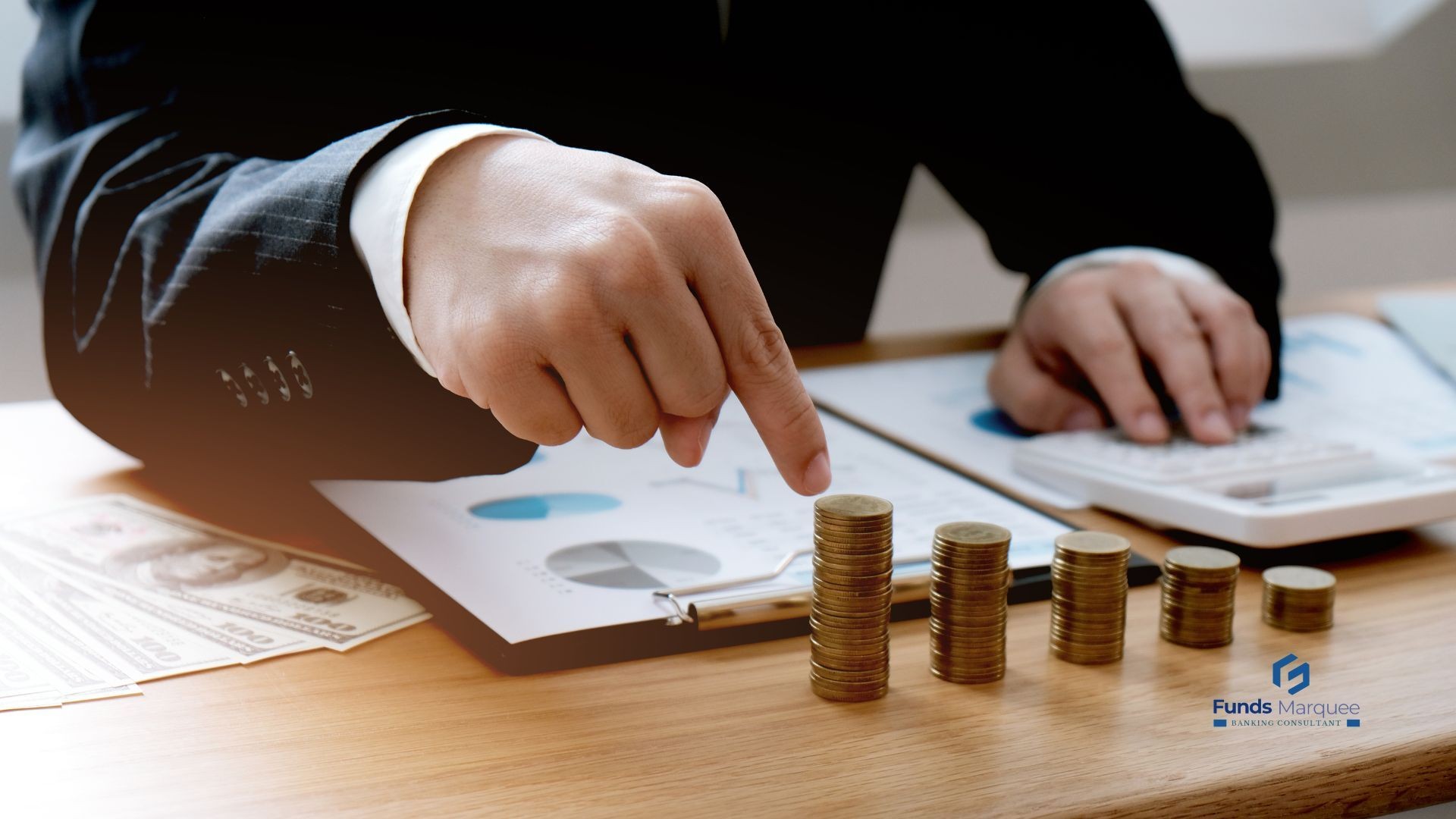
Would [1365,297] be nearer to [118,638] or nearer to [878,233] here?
[878,233]

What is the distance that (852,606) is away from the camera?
0.56 metres

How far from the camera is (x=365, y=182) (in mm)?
645

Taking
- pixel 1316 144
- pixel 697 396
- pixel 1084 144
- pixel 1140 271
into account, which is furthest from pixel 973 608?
pixel 1316 144

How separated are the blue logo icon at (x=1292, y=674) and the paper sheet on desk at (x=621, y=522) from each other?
14 cm

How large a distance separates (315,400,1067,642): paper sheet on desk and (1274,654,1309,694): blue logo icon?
0.46 ft

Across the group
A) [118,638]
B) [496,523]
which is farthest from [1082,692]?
[118,638]

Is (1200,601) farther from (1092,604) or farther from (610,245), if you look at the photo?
(610,245)

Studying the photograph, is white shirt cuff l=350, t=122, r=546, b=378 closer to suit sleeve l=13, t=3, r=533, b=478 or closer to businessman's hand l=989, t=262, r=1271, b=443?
suit sleeve l=13, t=3, r=533, b=478

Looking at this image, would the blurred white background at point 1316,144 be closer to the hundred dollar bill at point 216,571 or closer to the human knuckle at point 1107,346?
the human knuckle at point 1107,346

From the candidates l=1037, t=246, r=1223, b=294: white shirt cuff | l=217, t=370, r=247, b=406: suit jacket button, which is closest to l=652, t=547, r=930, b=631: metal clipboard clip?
l=217, t=370, r=247, b=406: suit jacket button

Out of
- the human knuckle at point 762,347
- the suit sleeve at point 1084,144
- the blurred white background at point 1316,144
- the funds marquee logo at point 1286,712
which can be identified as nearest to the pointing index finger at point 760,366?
the human knuckle at point 762,347

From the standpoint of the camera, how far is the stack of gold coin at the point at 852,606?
1.81ft

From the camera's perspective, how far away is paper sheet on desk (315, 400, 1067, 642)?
64 cm

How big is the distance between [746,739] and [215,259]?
17.6 inches
